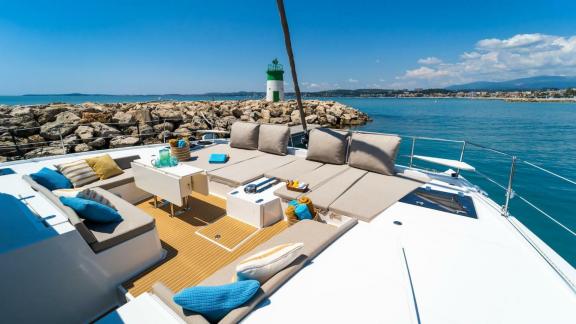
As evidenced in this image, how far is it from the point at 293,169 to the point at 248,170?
748 mm

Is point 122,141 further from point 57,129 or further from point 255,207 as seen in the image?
point 255,207

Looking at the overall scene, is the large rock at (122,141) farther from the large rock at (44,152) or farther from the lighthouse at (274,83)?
the lighthouse at (274,83)

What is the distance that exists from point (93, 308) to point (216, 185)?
2135 millimetres

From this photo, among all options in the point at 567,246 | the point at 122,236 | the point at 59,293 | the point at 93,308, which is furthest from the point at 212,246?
the point at 567,246

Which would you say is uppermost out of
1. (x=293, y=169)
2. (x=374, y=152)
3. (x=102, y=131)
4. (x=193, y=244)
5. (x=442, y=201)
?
(x=374, y=152)

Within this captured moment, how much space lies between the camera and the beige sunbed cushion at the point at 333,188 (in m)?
2.98

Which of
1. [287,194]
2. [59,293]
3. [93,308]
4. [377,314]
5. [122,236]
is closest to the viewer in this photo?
[377,314]

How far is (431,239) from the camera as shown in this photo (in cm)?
235

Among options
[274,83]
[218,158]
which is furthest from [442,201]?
[274,83]

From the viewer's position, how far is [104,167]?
12.2 ft

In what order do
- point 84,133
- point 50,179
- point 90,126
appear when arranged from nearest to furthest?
point 50,179
point 84,133
point 90,126

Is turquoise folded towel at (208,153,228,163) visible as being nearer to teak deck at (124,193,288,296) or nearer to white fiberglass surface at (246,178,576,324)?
teak deck at (124,193,288,296)

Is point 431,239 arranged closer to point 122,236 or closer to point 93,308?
point 122,236

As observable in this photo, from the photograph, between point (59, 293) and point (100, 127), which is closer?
point (59, 293)
